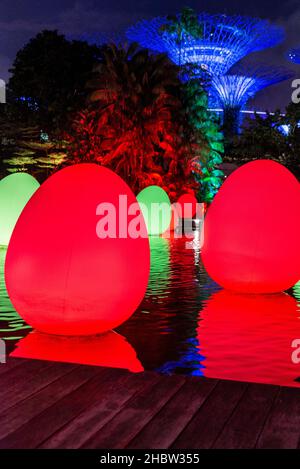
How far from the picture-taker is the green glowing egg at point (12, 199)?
633 inches

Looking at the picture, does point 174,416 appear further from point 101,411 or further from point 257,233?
point 257,233

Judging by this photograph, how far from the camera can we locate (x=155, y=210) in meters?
20.4

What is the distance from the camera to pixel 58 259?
6.66 m

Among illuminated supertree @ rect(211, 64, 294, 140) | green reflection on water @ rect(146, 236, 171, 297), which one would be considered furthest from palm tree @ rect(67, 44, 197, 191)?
illuminated supertree @ rect(211, 64, 294, 140)

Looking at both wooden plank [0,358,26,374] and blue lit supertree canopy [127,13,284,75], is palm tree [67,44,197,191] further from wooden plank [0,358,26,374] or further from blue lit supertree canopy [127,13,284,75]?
wooden plank [0,358,26,374]

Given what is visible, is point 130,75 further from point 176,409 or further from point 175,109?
point 176,409

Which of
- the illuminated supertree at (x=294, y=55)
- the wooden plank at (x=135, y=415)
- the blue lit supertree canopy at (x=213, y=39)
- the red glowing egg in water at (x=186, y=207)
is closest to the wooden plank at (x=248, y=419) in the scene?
the wooden plank at (x=135, y=415)

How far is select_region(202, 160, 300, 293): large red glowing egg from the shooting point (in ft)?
31.3

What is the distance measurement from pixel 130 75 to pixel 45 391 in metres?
32.9

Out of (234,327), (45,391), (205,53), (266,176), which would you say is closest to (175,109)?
(205,53)

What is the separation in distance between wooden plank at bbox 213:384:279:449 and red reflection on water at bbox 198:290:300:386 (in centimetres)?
121

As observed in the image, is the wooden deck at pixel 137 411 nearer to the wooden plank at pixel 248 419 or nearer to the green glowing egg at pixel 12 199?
the wooden plank at pixel 248 419

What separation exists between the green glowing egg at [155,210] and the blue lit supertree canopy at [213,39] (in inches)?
1312

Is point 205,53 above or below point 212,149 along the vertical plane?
above
